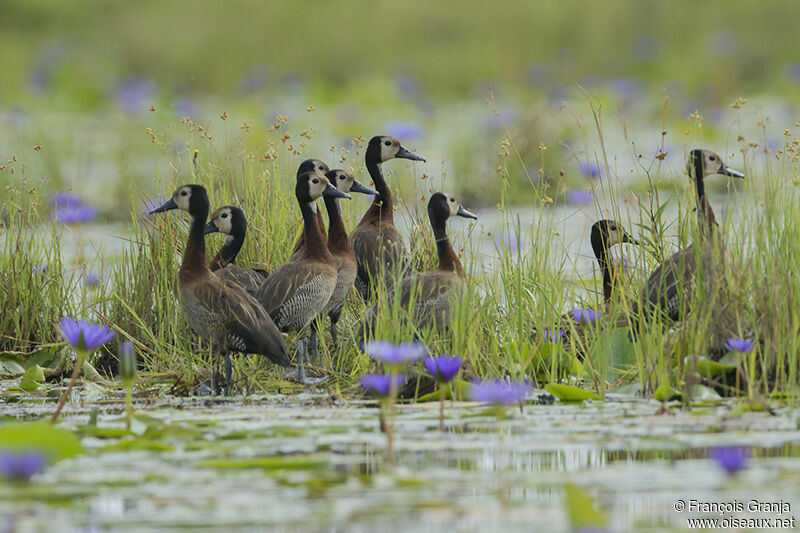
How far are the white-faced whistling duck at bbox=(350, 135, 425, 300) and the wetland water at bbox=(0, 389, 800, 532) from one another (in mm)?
2270

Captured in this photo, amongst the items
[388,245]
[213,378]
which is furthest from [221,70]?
[213,378]

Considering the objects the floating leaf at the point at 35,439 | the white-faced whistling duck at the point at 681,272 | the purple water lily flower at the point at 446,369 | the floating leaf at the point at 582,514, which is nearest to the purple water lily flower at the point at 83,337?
the floating leaf at the point at 35,439

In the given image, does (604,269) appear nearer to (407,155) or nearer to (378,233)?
(378,233)

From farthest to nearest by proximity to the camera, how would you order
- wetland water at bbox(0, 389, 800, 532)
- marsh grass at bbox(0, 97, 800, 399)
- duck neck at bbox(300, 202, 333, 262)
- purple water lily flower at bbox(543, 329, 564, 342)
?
duck neck at bbox(300, 202, 333, 262)
purple water lily flower at bbox(543, 329, 564, 342)
marsh grass at bbox(0, 97, 800, 399)
wetland water at bbox(0, 389, 800, 532)

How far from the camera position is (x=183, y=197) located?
6.24m

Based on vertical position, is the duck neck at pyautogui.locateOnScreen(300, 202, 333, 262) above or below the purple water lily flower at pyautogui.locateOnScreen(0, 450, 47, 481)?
above

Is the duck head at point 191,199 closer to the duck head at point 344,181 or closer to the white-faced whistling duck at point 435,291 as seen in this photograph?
the white-faced whistling duck at point 435,291

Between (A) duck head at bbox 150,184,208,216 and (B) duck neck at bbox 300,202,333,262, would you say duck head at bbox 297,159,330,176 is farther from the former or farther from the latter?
(A) duck head at bbox 150,184,208,216

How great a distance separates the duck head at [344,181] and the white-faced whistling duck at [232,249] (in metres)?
0.62

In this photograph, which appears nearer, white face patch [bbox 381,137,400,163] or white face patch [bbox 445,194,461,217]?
white face patch [bbox 445,194,461,217]

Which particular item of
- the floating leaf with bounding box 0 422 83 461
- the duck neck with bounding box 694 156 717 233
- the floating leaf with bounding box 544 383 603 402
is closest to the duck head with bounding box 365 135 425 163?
the duck neck with bounding box 694 156 717 233

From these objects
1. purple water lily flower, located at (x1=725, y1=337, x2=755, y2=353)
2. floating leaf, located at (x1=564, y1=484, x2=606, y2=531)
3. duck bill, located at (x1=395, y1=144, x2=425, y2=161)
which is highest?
duck bill, located at (x1=395, y1=144, x2=425, y2=161)

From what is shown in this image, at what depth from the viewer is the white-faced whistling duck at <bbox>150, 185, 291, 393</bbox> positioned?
5.81 m

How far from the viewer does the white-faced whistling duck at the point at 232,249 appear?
260 inches
